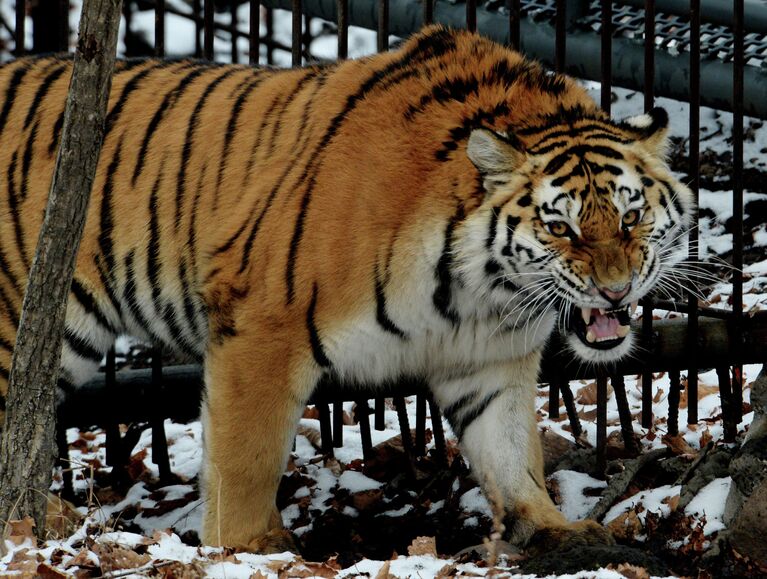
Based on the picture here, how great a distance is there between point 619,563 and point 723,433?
5.16ft

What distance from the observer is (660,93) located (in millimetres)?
6785

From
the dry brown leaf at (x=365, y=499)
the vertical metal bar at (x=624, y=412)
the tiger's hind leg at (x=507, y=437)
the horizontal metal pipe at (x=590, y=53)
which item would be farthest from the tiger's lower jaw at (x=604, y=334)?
the horizontal metal pipe at (x=590, y=53)

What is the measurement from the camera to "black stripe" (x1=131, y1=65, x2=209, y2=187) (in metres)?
4.41

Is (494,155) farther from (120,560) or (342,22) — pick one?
(120,560)

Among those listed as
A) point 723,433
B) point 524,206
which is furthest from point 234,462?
point 723,433

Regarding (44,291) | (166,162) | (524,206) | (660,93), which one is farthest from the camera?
(660,93)

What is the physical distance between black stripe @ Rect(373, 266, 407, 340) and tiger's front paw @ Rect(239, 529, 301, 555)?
752 mm

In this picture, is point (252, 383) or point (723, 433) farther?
point (723, 433)

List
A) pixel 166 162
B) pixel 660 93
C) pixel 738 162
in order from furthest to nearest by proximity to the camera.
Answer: pixel 660 93
pixel 738 162
pixel 166 162

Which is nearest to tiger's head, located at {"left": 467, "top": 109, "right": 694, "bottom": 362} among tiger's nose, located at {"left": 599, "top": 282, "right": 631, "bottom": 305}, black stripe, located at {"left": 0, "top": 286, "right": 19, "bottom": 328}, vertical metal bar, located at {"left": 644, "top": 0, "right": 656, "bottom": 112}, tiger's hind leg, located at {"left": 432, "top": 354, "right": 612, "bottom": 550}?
tiger's nose, located at {"left": 599, "top": 282, "right": 631, "bottom": 305}

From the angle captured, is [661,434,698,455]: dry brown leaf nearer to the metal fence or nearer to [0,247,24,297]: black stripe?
the metal fence

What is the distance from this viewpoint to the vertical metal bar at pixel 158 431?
4770 mm

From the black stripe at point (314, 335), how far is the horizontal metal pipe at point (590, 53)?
3.01 metres

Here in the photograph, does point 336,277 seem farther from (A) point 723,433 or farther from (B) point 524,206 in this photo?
(A) point 723,433
